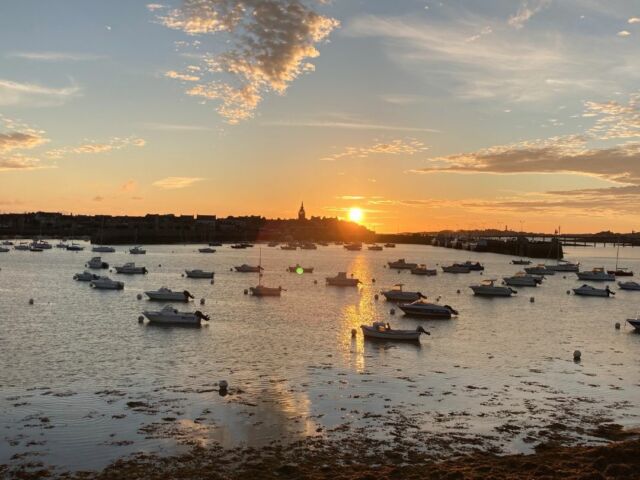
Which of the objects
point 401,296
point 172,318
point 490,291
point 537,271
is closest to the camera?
point 172,318

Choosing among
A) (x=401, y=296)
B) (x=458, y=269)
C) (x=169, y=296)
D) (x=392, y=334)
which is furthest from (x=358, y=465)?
(x=458, y=269)

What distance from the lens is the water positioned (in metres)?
22.7

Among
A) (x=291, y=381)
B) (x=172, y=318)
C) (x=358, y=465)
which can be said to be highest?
(x=172, y=318)

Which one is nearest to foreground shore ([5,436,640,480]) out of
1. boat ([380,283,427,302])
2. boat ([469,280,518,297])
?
boat ([380,283,427,302])

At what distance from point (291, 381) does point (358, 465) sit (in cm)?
1183

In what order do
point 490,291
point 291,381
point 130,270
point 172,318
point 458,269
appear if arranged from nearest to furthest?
1. point 291,381
2. point 172,318
3. point 490,291
4. point 130,270
5. point 458,269

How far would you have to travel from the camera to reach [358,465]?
19422 mm

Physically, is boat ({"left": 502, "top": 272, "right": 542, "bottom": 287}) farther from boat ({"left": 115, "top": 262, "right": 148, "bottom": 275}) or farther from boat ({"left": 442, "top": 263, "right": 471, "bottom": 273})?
boat ({"left": 115, "top": 262, "right": 148, "bottom": 275})

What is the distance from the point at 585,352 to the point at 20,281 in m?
79.7

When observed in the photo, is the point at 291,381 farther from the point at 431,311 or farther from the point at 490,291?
the point at 490,291

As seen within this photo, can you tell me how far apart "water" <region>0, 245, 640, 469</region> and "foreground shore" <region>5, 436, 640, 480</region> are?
1.07 m

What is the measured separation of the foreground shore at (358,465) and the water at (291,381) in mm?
1069

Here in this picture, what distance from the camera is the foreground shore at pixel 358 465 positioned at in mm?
18094

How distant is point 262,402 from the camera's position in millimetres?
26875
